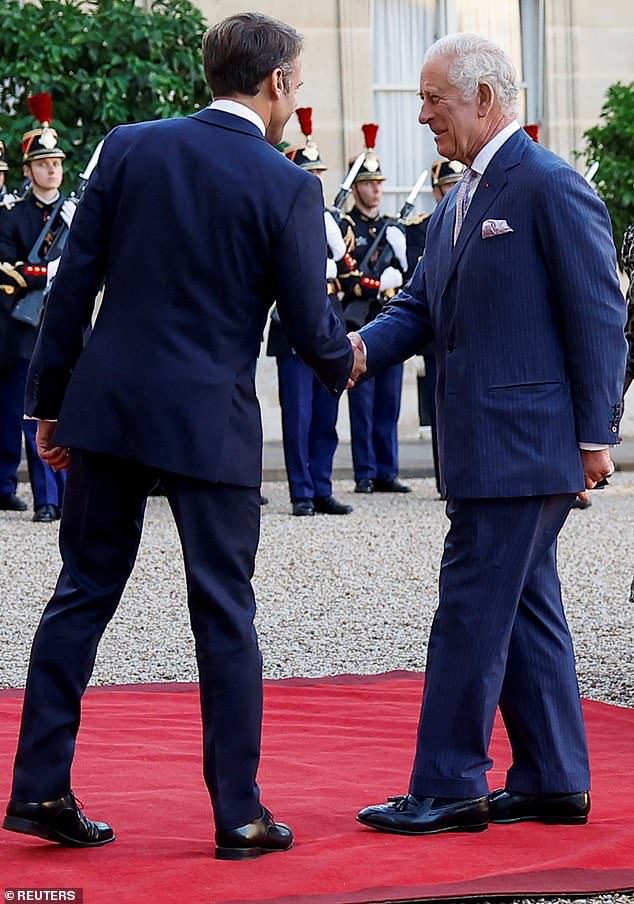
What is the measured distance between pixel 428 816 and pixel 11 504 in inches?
285

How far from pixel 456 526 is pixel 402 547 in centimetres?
493

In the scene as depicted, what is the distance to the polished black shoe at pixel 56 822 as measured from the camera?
3.61m


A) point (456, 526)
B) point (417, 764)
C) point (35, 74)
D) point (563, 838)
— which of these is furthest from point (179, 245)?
point (35, 74)

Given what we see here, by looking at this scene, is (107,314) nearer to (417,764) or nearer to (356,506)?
(417,764)

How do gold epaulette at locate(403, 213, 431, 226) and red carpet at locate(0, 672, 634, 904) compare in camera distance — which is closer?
red carpet at locate(0, 672, 634, 904)

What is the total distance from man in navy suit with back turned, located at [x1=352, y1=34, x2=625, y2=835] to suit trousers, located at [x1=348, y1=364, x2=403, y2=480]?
752 cm

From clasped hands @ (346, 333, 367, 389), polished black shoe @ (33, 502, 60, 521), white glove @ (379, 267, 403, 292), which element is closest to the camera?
clasped hands @ (346, 333, 367, 389)

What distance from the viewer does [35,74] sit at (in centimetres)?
1145

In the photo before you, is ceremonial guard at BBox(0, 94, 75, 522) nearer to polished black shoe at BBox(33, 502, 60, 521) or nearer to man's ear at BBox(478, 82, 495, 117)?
polished black shoe at BBox(33, 502, 60, 521)

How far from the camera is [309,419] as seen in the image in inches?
426

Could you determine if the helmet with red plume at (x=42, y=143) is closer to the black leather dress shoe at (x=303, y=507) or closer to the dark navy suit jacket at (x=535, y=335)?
the black leather dress shoe at (x=303, y=507)

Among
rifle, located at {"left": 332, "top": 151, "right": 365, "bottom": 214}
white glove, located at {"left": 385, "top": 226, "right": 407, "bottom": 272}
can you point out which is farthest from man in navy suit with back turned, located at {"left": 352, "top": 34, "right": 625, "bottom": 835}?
rifle, located at {"left": 332, "top": 151, "right": 365, "bottom": 214}

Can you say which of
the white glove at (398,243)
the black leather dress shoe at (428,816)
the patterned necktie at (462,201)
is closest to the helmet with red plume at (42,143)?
the white glove at (398,243)

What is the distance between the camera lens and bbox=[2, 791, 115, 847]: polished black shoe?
3605 mm
